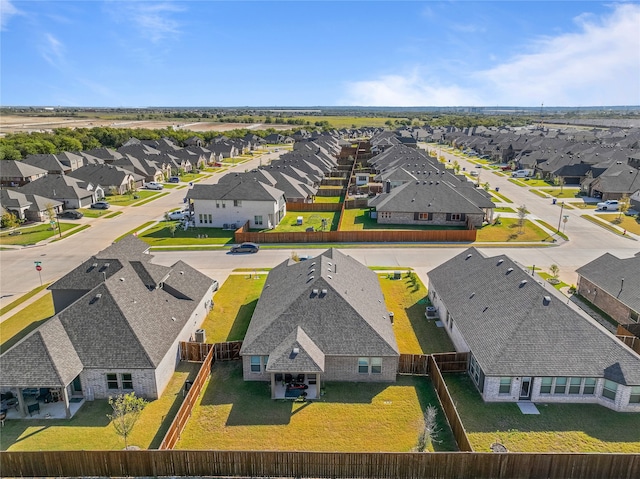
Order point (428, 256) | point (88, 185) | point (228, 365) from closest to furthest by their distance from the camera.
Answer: point (228, 365) → point (428, 256) → point (88, 185)

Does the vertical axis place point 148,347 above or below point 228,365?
above

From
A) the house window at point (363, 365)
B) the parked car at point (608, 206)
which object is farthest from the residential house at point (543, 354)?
the parked car at point (608, 206)

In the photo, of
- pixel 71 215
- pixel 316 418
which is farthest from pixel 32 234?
pixel 316 418

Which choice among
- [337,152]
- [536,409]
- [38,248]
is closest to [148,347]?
[536,409]

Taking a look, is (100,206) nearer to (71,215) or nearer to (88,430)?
(71,215)

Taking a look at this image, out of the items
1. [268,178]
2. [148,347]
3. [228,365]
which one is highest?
[268,178]

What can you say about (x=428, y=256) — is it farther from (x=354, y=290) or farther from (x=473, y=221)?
(x=354, y=290)

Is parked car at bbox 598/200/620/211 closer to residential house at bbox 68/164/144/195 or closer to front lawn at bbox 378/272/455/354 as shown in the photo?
front lawn at bbox 378/272/455/354
